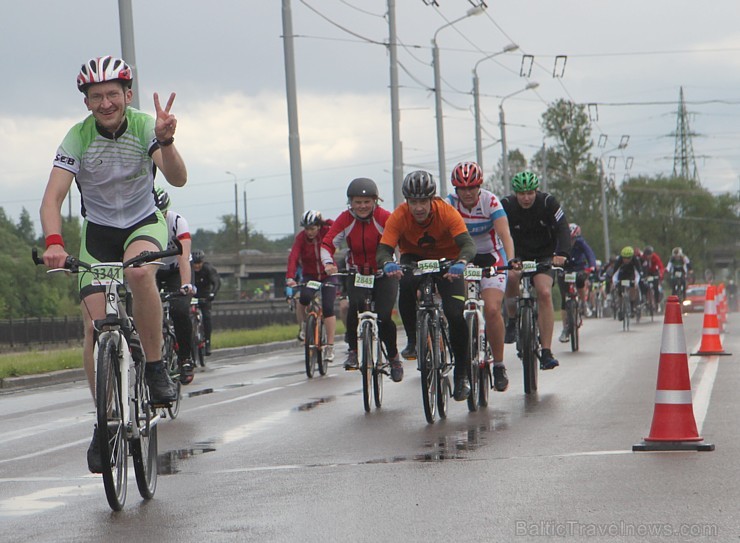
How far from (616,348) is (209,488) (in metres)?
14.0

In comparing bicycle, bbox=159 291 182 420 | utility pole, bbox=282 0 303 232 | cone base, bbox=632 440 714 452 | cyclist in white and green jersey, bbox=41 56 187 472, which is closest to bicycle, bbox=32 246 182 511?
cyclist in white and green jersey, bbox=41 56 187 472

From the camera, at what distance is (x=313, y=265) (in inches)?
653

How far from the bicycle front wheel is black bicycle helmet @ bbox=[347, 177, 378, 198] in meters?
3.95

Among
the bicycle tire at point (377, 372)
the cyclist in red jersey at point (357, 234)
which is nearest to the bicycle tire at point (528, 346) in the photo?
the cyclist in red jersey at point (357, 234)

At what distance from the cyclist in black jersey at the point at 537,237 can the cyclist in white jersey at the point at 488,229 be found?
32.3 inches

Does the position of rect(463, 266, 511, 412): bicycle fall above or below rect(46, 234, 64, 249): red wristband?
below

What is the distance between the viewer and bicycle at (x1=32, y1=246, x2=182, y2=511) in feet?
20.2

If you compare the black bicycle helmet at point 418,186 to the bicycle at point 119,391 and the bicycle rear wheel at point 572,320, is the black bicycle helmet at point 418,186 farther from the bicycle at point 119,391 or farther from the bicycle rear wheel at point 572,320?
the bicycle rear wheel at point 572,320

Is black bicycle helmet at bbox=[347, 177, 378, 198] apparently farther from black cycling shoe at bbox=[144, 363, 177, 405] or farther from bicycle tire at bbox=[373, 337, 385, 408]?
black cycling shoe at bbox=[144, 363, 177, 405]

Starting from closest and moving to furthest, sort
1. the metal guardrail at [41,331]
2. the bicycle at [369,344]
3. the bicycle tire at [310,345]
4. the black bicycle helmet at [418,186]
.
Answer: the black bicycle helmet at [418,186]
the bicycle at [369,344]
the bicycle tire at [310,345]
the metal guardrail at [41,331]

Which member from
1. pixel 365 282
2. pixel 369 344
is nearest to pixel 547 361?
pixel 365 282

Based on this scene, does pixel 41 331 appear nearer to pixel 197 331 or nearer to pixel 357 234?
pixel 197 331

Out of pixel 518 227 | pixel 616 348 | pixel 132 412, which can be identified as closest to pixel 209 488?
pixel 132 412

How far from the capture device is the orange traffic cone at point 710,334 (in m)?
17.6
